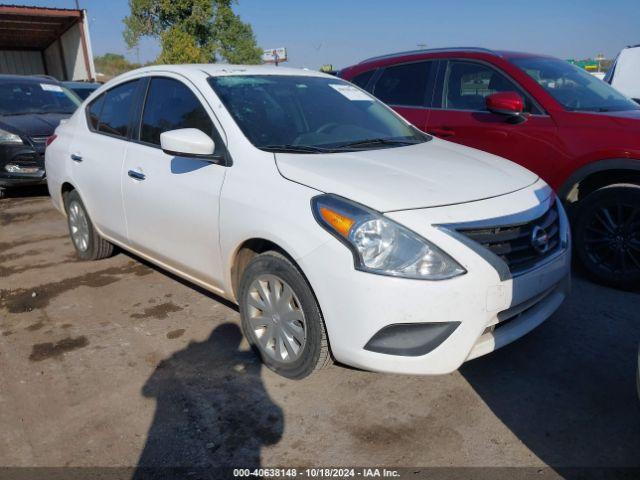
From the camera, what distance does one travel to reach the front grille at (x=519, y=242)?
237 cm

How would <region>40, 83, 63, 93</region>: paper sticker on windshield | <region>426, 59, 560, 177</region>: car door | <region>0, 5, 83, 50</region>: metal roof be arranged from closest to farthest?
<region>426, 59, 560, 177</region>: car door
<region>40, 83, 63, 93</region>: paper sticker on windshield
<region>0, 5, 83, 50</region>: metal roof

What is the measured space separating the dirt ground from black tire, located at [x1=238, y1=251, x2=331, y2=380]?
0.11 metres

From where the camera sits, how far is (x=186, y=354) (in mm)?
3088

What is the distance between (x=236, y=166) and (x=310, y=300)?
2.85ft

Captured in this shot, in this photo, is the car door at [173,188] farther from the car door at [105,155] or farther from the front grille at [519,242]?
the front grille at [519,242]

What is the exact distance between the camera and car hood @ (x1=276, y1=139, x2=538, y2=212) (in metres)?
2.40

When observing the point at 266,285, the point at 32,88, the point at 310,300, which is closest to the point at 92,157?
the point at 266,285

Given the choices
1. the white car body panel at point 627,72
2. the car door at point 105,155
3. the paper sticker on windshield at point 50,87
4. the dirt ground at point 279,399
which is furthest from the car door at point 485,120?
the paper sticker on windshield at point 50,87

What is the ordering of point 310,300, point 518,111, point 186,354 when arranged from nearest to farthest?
point 310,300 → point 186,354 → point 518,111

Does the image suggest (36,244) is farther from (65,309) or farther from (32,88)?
(32,88)

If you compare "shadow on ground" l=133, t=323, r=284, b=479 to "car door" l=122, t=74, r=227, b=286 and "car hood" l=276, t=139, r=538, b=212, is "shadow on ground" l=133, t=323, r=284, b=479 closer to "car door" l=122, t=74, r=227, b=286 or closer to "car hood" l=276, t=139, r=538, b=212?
"car door" l=122, t=74, r=227, b=286

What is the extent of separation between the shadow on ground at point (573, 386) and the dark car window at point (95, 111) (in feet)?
11.0

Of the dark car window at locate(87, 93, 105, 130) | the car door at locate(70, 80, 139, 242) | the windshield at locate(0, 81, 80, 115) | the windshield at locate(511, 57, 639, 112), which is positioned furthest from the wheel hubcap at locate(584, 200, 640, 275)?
the windshield at locate(0, 81, 80, 115)

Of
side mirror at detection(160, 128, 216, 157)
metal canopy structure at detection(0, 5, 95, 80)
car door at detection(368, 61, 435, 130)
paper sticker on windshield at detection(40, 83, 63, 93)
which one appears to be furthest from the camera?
metal canopy structure at detection(0, 5, 95, 80)
